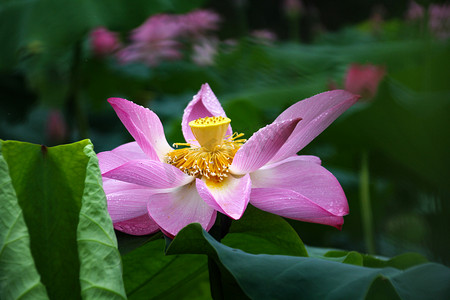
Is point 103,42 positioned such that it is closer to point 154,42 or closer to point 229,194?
point 154,42

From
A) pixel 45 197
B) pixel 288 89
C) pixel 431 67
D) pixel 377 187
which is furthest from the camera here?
pixel 288 89

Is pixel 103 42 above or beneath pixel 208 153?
beneath

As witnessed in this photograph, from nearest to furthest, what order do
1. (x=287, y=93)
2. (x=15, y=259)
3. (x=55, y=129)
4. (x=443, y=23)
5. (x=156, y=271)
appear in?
1. (x=15, y=259)
2. (x=156, y=271)
3. (x=443, y=23)
4. (x=287, y=93)
5. (x=55, y=129)

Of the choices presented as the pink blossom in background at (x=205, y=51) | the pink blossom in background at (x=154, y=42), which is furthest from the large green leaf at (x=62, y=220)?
the pink blossom in background at (x=205, y=51)

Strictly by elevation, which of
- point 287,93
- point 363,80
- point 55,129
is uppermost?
point 363,80

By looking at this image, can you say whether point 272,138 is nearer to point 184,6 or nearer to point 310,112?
point 310,112

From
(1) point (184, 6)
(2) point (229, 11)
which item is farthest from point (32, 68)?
(2) point (229, 11)

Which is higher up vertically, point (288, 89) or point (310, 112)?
point (310, 112)

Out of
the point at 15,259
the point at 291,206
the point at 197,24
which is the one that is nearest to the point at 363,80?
the point at 291,206
